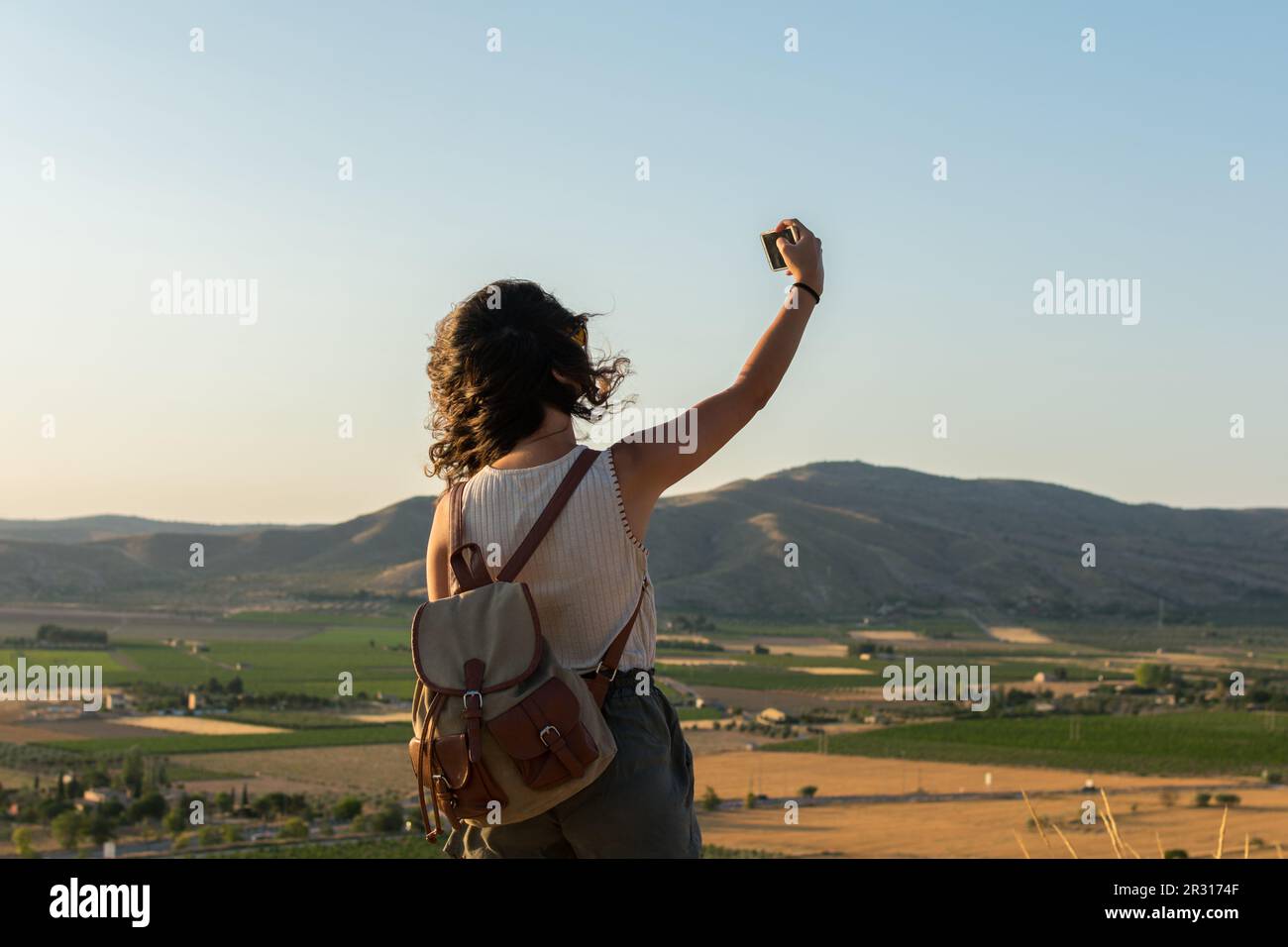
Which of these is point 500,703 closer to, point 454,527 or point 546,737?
point 546,737

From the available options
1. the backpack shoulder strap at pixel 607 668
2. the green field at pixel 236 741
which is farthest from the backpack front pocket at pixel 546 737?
the green field at pixel 236 741

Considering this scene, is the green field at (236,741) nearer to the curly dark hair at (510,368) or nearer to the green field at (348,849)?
the green field at (348,849)

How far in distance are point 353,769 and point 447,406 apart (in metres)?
65.1

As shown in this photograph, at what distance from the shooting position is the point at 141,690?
84.1 m

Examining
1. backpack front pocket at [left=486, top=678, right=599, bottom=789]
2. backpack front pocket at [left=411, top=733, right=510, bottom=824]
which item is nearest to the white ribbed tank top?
backpack front pocket at [left=486, top=678, right=599, bottom=789]

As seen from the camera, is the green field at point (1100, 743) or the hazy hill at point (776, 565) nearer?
the green field at point (1100, 743)

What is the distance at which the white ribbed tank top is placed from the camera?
2.38 metres

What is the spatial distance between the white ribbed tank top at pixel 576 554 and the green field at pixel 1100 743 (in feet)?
231

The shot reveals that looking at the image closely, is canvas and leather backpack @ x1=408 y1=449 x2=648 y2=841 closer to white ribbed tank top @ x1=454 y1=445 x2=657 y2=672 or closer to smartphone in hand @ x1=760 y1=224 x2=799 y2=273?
white ribbed tank top @ x1=454 y1=445 x2=657 y2=672

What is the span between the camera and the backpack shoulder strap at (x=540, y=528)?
2.37 m

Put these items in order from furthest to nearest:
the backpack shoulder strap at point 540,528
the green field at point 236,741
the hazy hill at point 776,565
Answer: the hazy hill at point 776,565 → the green field at point 236,741 → the backpack shoulder strap at point 540,528

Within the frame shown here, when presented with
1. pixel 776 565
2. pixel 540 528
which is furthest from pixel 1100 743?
pixel 540 528
